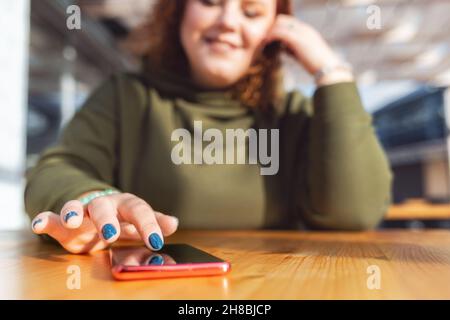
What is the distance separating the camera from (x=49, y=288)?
0.70ft

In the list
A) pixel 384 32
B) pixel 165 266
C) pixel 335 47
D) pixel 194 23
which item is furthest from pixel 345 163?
pixel 384 32

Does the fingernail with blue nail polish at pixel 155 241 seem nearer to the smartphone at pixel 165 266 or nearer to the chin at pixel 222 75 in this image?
the smartphone at pixel 165 266

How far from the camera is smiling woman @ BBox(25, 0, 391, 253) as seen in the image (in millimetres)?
559

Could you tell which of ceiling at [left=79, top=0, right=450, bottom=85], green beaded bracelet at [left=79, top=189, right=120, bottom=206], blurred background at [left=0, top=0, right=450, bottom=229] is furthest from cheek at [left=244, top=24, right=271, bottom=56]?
ceiling at [left=79, top=0, right=450, bottom=85]

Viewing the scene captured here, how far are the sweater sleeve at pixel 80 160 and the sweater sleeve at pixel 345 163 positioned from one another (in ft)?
0.87

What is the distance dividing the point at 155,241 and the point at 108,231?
1.2 inches

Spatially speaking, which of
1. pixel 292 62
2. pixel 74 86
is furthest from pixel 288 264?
pixel 74 86

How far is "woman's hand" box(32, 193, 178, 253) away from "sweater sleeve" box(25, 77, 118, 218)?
2.1 inches

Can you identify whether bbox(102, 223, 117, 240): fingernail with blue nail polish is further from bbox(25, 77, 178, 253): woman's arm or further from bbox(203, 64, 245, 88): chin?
bbox(203, 64, 245, 88): chin

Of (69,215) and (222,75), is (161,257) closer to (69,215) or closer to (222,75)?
(69,215)

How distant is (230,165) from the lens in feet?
1.92

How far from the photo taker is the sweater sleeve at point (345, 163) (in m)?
0.55

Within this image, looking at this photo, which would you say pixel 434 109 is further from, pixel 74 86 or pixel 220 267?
pixel 220 267

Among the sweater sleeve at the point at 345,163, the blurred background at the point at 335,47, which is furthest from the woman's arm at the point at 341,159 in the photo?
the blurred background at the point at 335,47
